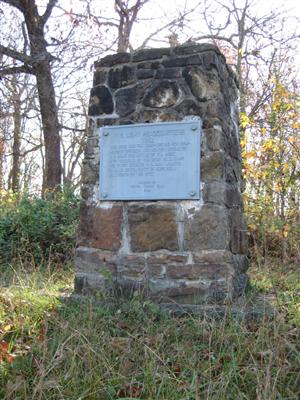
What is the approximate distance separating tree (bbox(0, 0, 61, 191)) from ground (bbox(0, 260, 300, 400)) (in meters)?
7.24

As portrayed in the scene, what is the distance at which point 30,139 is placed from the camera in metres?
15.4

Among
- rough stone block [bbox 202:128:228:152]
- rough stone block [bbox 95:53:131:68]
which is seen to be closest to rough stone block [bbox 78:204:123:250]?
rough stone block [bbox 202:128:228:152]

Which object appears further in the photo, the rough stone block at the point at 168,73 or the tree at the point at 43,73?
→ the tree at the point at 43,73

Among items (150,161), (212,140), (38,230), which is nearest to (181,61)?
(212,140)

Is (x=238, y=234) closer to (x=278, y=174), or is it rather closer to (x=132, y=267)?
(x=132, y=267)

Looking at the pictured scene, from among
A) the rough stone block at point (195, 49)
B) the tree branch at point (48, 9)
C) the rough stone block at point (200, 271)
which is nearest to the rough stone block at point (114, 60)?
the rough stone block at point (195, 49)

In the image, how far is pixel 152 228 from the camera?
3.76m

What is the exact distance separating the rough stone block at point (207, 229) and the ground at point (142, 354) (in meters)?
0.58

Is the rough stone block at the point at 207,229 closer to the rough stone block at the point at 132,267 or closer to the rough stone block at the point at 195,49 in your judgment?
the rough stone block at the point at 132,267

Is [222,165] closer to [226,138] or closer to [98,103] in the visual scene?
[226,138]

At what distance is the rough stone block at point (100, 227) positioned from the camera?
388 cm

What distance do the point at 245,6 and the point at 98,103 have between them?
30.2 feet

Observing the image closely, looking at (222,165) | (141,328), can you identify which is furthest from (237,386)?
(222,165)

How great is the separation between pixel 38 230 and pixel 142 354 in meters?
4.28
